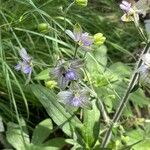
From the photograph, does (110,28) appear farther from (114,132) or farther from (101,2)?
(114,132)

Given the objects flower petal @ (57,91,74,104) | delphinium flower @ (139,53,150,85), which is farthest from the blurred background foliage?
delphinium flower @ (139,53,150,85)

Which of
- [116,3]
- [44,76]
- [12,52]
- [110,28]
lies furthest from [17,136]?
[116,3]

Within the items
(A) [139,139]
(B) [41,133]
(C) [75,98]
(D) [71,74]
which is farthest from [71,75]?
(A) [139,139]

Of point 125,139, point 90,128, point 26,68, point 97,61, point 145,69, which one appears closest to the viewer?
point 145,69

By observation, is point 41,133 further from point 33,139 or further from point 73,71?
point 73,71

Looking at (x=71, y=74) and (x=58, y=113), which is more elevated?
(x=71, y=74)
